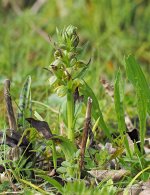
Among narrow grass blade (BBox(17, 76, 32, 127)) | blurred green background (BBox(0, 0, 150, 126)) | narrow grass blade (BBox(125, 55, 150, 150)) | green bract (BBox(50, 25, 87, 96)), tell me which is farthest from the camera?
blurred green background (BBox(0, 0, 150, 126))

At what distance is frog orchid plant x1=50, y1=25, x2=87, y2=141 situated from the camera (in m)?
1.93

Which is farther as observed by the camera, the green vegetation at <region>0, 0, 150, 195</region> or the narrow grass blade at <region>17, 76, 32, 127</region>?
the narrow grass blade at <region>17, 76, 32, 127</region>

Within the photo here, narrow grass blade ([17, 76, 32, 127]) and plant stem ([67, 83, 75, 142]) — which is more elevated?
narrow grass blade ([17, 76, 32, 127])

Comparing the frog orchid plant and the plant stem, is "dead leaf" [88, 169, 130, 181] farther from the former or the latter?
the frog orchid plant

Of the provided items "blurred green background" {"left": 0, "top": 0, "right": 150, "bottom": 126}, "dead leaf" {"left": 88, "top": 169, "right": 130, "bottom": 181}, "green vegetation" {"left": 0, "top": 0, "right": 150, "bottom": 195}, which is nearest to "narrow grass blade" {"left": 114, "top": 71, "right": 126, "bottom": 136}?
"green vegetation" {"left": 0, "top": 0, "right": 150, "bottom": 195}

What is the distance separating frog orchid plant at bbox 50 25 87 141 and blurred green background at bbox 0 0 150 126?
208 cm

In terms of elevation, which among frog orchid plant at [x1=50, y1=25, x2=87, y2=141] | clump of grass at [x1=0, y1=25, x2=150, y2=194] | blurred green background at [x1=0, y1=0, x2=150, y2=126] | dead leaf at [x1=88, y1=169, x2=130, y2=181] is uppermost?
blurred green background at [x1=0, y1=0, x2=150, y2=126]

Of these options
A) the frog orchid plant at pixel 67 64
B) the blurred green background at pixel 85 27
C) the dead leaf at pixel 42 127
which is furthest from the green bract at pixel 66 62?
the blurred green background at pixel 85 27

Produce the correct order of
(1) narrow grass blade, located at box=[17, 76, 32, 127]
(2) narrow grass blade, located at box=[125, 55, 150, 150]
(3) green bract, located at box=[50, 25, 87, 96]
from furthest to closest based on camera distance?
(1) narrow grass blade, located at box=[17, 76, 32, 127] < (2) narrow grass blade, located at box=[125, 55, 150, 150] < (3) green bract, located at box=[50, 25, 87, 96]

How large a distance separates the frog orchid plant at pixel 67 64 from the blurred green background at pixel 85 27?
208cm

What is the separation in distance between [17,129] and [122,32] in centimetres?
336

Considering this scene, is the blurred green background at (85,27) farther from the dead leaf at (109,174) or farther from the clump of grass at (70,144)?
the dead leaf at (109,174)

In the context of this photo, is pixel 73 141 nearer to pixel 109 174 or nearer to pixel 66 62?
pixel 109 174

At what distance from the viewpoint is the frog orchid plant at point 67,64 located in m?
1.93
